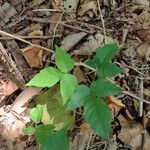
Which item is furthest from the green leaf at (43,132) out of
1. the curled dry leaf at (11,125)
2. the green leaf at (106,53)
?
the green leaf at (106,53)

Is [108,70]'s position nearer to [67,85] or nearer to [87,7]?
[67,85]

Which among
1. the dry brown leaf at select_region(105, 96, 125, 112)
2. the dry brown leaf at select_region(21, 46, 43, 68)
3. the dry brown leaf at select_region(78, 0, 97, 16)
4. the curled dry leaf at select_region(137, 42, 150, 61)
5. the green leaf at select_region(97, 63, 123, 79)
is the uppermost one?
the dry brown leaf at select_region(78, 0, 97, 16)

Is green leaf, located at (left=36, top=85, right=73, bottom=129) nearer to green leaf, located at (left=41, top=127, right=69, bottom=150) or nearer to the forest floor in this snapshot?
the forest floor

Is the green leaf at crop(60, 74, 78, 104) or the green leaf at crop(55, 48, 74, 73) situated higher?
the green leaf at crop(55, 48, 74, 73)

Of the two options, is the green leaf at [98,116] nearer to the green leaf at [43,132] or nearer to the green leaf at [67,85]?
the green leaf at [67,85]

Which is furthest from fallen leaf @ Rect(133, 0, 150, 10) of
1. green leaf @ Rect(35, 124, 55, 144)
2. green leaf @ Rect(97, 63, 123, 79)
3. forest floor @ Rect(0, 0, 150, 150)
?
green leaf @ Rect(35, 124, 55, 144)

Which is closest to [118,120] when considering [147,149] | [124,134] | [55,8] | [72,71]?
[124,134]
